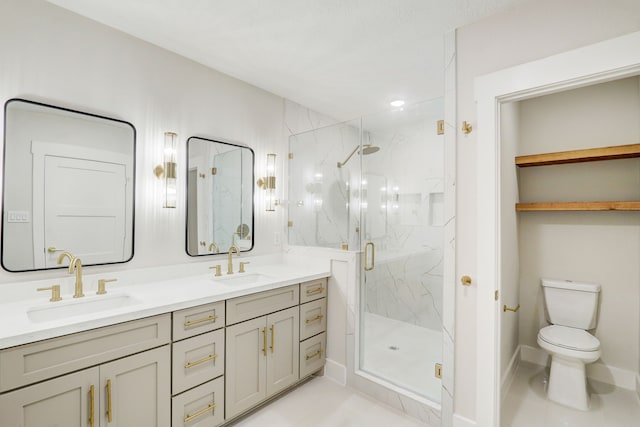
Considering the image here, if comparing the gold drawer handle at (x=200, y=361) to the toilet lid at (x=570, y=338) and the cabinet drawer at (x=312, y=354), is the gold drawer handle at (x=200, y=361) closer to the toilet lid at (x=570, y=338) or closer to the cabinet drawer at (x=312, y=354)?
the cabinet drawer at (x=312, y=354)

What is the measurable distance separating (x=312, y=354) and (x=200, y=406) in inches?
38.6

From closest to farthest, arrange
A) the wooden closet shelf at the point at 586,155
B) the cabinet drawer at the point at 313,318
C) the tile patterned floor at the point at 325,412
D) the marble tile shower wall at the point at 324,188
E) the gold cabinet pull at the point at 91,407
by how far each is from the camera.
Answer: the gold cabinet pull at the point at 91,407 → the tile patterned floor at the point at 325,412 → the wooden closet shelf at the point at 586,155 → the cabinet drawer at the point at 313,318 → the marble tile shower wall at the point at 324,188

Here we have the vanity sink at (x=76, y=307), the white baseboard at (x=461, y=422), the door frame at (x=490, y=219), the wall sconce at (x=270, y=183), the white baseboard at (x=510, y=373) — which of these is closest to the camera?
the vanity sink at (x=76, y=307)

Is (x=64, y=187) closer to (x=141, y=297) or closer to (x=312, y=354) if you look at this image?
(x=141, y=297)

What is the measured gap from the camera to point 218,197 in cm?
258

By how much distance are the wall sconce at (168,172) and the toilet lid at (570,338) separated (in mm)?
3056

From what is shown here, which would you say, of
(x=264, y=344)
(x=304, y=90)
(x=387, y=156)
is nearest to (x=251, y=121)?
(x=304, y=90)

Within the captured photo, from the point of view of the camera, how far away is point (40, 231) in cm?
173

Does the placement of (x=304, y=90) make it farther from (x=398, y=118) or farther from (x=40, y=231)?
(x=40, y=231)

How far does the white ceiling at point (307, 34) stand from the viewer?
1721 millimetres

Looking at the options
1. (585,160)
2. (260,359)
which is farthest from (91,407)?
(585,160)

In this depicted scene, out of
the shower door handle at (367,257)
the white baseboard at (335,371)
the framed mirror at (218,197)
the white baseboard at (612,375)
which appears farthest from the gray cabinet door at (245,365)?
the white baseboard at (612,375)

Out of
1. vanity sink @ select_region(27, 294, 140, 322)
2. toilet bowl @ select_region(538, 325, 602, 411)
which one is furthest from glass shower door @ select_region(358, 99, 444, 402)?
vanity sink @ select_region(27, 294, 140, 322)

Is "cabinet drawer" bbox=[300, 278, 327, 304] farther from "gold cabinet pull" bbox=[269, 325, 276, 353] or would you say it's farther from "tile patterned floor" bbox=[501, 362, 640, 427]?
"tile patterned floor" bbox=[501, 362, 640, 427]
